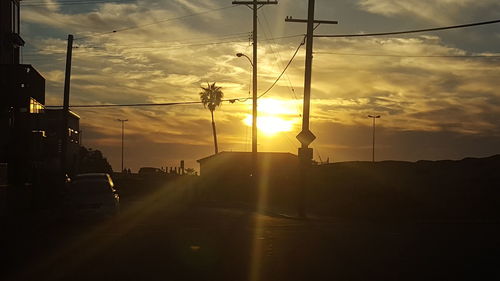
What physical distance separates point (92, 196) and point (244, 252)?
15046 millimetres

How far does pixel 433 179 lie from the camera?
73.0 m

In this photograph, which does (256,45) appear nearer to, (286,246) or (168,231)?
(168,231)

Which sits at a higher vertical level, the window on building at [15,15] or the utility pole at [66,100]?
the window on building at [15,15]

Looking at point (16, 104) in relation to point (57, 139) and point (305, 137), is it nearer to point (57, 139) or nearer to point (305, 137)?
point (305, 137)

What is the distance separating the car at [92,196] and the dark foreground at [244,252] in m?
3.05


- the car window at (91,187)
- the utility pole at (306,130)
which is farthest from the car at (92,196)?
the utility pole at (306,130)

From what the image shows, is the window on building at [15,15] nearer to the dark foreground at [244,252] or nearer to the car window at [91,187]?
the car window at [91,187]

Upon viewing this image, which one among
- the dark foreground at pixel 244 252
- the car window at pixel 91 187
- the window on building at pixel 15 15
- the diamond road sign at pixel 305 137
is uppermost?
the window on building at pixel 15 15

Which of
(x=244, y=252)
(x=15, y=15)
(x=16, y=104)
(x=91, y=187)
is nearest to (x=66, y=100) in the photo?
(x=15, y=15)

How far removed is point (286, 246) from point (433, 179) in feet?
181

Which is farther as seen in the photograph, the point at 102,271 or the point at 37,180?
the point at 37,180

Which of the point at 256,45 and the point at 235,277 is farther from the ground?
the point at 256,45

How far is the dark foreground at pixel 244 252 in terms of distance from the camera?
15258 mm

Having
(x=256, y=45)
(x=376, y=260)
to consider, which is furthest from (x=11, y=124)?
(x=376, y=260)
